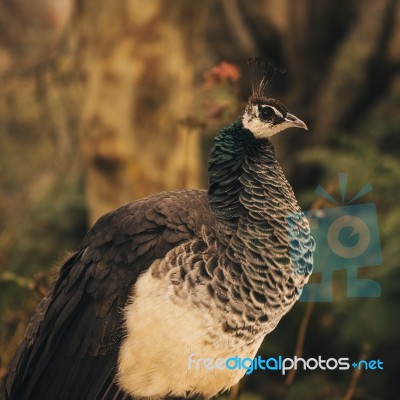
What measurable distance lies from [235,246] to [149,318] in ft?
1.17

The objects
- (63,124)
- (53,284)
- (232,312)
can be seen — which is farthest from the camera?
(63,124)

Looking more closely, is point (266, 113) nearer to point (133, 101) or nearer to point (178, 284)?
point (178, 284)

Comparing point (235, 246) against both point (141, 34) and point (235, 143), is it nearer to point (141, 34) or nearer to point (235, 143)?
point (235, 143)

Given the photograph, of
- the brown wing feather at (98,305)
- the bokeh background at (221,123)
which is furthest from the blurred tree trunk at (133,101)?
the brown wing feather at (98,305)

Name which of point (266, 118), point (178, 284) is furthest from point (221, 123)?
point (178, 284)

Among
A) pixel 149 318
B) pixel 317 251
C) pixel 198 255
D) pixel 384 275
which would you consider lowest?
pixel 149 318

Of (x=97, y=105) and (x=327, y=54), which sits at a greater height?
(x=327, y=54)

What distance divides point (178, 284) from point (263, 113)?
601mm

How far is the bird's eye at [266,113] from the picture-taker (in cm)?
235

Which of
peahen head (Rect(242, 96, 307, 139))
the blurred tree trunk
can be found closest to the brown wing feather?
peahen head (Rect(242, 96, 307, 139))

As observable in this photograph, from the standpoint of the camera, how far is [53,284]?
2.71 m

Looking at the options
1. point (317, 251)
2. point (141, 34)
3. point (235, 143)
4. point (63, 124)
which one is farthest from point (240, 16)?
point (235, 143)

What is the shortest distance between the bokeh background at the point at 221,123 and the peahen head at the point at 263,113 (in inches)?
59.0

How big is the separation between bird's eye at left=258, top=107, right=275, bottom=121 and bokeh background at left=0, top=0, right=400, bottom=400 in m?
1.55
